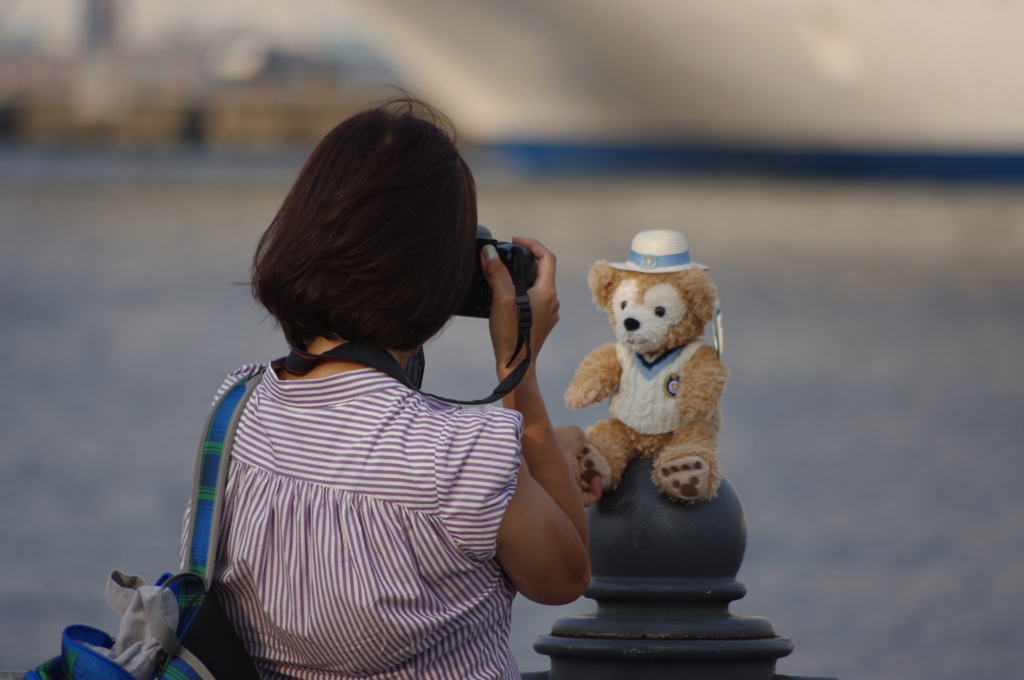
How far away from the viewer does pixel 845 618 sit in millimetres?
5504

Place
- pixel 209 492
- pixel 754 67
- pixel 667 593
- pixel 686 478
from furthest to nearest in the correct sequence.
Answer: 1. pixel 754 67
2. pixel 667 593
3. pixel 686 478
4. pixel 209 492

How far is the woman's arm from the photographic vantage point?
160 centimetres

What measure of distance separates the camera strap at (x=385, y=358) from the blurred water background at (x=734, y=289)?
51 cm

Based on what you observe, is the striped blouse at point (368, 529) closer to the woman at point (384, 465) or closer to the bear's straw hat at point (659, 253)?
the woman at point (384, 465)

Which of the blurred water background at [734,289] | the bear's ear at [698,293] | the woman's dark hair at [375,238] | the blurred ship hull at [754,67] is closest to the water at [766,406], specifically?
the blurred water background at [734,289]

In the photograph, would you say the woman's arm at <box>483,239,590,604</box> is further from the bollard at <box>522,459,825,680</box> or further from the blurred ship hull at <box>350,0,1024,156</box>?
the blurred ship hull at <box>350,0,1024,156</box>

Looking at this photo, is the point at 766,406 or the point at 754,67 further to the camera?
the point at 754,67

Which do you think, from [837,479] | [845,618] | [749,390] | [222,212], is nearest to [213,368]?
[749,390]

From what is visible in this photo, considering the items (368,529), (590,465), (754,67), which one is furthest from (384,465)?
(754,67)

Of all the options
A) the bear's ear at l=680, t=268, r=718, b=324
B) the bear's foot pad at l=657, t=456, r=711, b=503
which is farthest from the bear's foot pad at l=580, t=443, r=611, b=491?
the bear's ear at l=680, t=268, r=718, b=324

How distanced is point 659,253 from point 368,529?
845 mm

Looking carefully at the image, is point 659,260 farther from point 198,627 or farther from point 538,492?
point 198,627

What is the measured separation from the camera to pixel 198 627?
1.63 metres

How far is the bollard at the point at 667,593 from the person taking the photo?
86.4 inches
